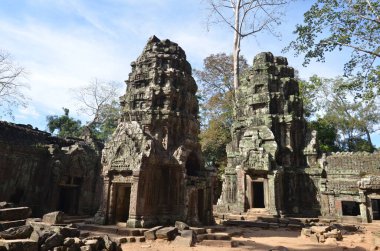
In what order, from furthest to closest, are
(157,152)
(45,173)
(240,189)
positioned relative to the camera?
(240,189) → (45,173) → (157,152)

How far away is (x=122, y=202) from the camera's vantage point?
44.0ft

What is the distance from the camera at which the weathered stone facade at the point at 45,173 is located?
50.6ft

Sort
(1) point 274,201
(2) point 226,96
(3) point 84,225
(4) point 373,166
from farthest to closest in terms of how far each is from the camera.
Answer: (2) point 226,96 → (4) point 373,166 → (1) point 274,201 → (3) point 84,225

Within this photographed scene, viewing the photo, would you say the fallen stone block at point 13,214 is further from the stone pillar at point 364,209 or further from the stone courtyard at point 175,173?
the stone pillar at point 364,209

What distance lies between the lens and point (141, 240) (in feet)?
33.2

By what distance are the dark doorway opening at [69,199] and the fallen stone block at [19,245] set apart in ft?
35.2

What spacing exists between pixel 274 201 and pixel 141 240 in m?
10.8

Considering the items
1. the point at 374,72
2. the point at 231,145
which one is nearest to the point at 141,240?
the point at 374,72

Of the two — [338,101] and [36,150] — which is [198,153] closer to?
[36,150]

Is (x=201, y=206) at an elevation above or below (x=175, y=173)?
below

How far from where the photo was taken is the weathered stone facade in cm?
1542

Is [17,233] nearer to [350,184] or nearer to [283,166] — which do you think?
[283,166]

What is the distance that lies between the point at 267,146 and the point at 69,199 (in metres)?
13.1

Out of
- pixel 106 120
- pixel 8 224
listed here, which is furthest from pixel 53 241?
pixel 106 120
